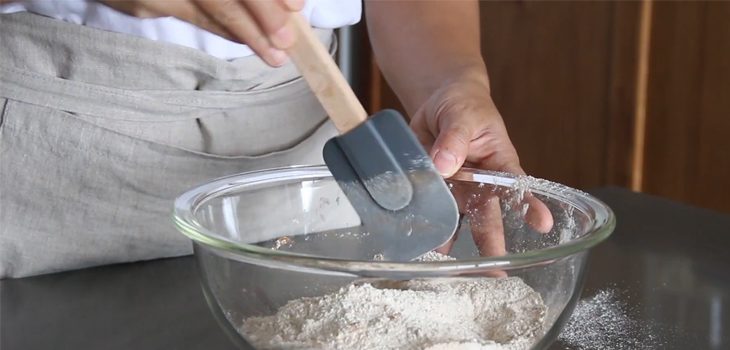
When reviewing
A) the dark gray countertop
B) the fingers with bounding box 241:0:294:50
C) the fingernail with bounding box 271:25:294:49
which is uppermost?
the fingers with bounding box 241:0:294:50

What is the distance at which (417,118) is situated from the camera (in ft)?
2.68

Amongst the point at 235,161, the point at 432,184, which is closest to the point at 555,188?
the point at 432,184

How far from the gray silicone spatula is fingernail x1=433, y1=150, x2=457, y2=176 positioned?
0.08m

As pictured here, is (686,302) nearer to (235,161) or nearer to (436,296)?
(436,296)

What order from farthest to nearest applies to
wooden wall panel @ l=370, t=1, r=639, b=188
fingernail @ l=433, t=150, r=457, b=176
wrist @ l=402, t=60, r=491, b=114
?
wooden wall panel @ l=370, t=1, r=639, b=188 < wrist @ l=402, t=60, r=491, b=114 < fingernail @ l=433, t=150, r=457, b=176

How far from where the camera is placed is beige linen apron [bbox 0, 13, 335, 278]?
2.40ft

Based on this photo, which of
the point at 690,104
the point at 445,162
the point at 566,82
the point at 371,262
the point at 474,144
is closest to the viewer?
the point at 371,262

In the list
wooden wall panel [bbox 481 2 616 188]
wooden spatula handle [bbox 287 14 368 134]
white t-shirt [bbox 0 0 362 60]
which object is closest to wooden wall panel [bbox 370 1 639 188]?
wooden wall panel [bbox 481 2 616 188]

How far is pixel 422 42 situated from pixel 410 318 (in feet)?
1.55

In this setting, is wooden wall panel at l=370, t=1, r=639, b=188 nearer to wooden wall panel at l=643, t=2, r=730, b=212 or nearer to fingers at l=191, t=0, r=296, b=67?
wooden wall panel at l=643, t=2, r=730, b=212

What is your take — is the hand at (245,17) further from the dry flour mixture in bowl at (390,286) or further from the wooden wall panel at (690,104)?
the wooden wall panel at (690,104)

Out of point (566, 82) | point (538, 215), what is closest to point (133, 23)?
point (538, 215)

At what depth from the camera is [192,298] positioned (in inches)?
27.7

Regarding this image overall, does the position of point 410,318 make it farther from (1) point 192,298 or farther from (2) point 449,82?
(2) point 449,82
